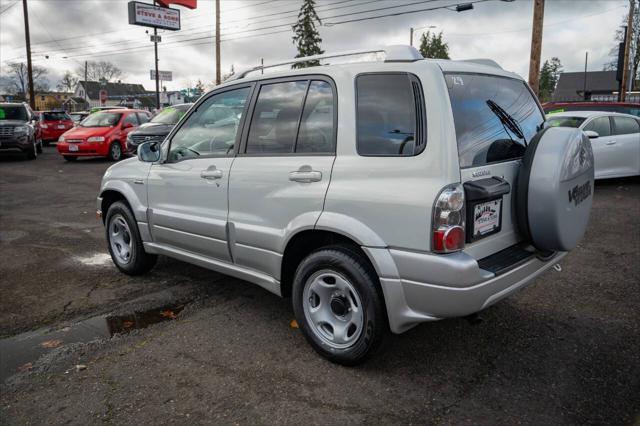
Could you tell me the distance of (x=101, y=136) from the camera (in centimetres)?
1570

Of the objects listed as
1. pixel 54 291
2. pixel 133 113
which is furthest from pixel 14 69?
pixel 54 291

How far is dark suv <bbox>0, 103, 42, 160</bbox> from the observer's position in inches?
631

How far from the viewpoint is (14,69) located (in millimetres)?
90562

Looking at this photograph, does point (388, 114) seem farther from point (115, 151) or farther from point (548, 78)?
point (548, 78)

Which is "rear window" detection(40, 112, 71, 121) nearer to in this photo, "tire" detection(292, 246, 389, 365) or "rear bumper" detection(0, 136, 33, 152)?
"rear bumper" detection(0, 136, 33, 152)

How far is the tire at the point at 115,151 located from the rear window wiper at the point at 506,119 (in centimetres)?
1499

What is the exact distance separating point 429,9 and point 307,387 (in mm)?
23533

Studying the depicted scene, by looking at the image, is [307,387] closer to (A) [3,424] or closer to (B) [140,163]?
(A) [3,424]

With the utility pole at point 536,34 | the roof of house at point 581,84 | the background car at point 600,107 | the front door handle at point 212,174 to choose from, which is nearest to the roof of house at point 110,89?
the roof of house at point 581,84

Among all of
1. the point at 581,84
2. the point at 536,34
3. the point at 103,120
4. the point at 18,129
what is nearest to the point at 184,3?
the point at 103,120

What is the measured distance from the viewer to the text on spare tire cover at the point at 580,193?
119 inches

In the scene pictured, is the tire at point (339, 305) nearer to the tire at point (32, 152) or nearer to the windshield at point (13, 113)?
the tire at point (32, 152)

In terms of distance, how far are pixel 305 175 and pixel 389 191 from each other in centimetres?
64

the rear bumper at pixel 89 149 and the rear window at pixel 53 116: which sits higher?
the rear window at pixel 53 116
